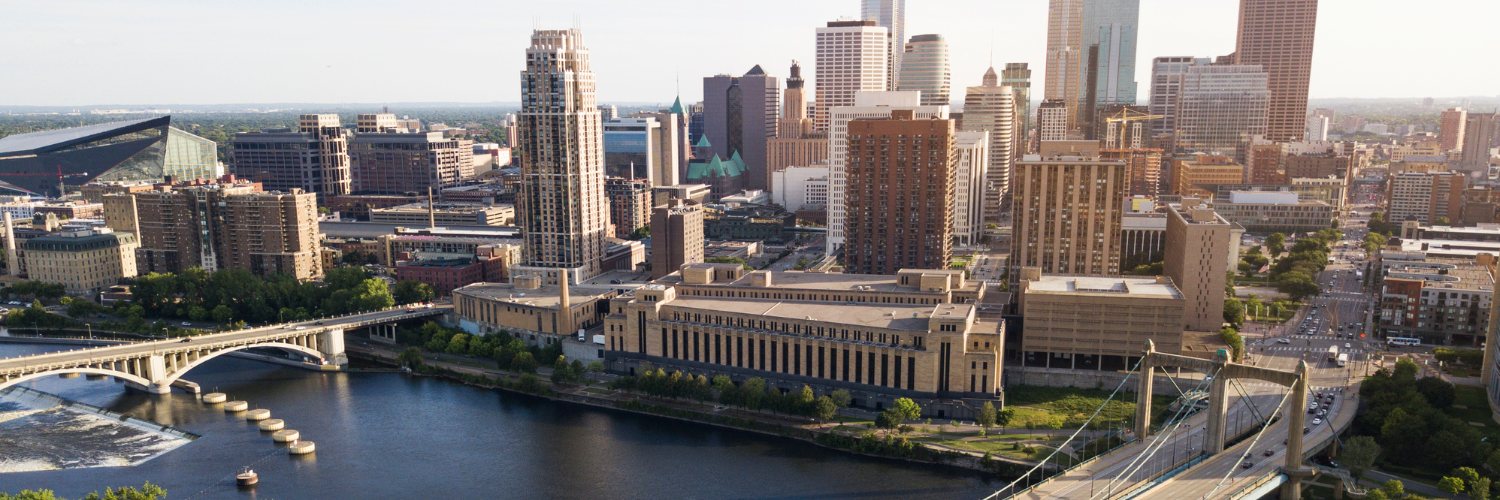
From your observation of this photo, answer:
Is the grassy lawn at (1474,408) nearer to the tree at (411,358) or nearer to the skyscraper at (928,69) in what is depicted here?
the tree at (411,358)

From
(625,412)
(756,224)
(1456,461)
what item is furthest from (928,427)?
(756,224)

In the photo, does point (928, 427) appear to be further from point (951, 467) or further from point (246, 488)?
point (246, 488)

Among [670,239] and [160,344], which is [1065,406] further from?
[160,344]

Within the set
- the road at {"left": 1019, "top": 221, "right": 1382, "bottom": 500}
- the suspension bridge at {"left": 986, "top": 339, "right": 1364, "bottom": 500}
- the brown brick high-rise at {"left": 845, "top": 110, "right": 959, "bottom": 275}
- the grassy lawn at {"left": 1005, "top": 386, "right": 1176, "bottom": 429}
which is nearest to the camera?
the suspension bridge at {"left": 986, "top": 339, "right": 1364, "bottom": 500}

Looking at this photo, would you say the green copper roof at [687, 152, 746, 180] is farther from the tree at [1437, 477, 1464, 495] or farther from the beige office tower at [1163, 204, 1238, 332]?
the tree at [1437, 477, 1464, 495]

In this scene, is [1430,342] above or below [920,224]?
below

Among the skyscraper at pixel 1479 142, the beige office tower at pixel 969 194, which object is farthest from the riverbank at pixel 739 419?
the skyscraper at pixel 1479 142

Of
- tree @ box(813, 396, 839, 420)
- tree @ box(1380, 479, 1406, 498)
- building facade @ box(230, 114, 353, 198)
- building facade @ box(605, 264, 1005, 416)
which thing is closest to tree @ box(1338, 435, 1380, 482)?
tree @ box(1380, 479, 1406, 498)

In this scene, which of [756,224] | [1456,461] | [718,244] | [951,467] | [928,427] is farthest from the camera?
[756,224]
